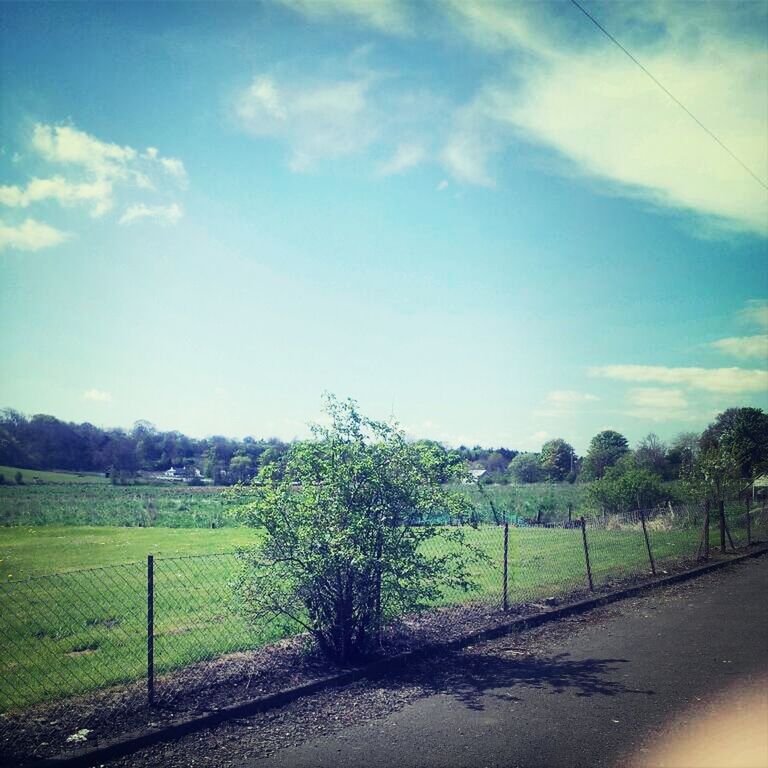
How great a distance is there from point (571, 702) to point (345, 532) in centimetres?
271

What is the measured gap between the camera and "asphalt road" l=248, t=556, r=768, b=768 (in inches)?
167

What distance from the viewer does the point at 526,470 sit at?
312 feet

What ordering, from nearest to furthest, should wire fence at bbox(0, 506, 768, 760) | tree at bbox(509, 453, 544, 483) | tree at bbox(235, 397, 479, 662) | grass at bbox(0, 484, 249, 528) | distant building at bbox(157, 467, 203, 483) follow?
wire fence at bbox(0, 506, 768, 760) < tree at bbox(235, 397, 479, 662) < grass at bbox(0, 484, 249, 528) < distant building at bbox(157, 467, 203, 483) < tree at bbox(509, 453, 544, 483)

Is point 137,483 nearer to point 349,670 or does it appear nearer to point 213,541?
point 213,541

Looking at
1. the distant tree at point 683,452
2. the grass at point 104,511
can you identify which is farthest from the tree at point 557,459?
the grass at point 104,511

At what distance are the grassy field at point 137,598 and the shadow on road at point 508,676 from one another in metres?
1.24

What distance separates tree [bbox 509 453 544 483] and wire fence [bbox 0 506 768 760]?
79403 millimetres

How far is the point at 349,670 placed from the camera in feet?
19.4

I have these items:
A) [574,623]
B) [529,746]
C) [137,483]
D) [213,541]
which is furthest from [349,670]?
[137,483]

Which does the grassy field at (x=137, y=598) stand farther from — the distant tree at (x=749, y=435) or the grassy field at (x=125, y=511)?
the distant tree at (x=749, y=435)

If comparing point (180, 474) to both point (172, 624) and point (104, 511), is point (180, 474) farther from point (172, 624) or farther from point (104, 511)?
point (172, 624)

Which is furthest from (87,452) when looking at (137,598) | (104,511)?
(137,598)

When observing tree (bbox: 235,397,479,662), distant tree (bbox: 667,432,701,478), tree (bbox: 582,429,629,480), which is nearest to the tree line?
tree (bbox: 235,397,479,662)

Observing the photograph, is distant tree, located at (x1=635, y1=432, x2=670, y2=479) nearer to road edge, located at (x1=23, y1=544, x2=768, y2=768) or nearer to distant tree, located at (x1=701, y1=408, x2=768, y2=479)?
distant tree, located at (x1=701, y1=408, x2=768, y2=479)
